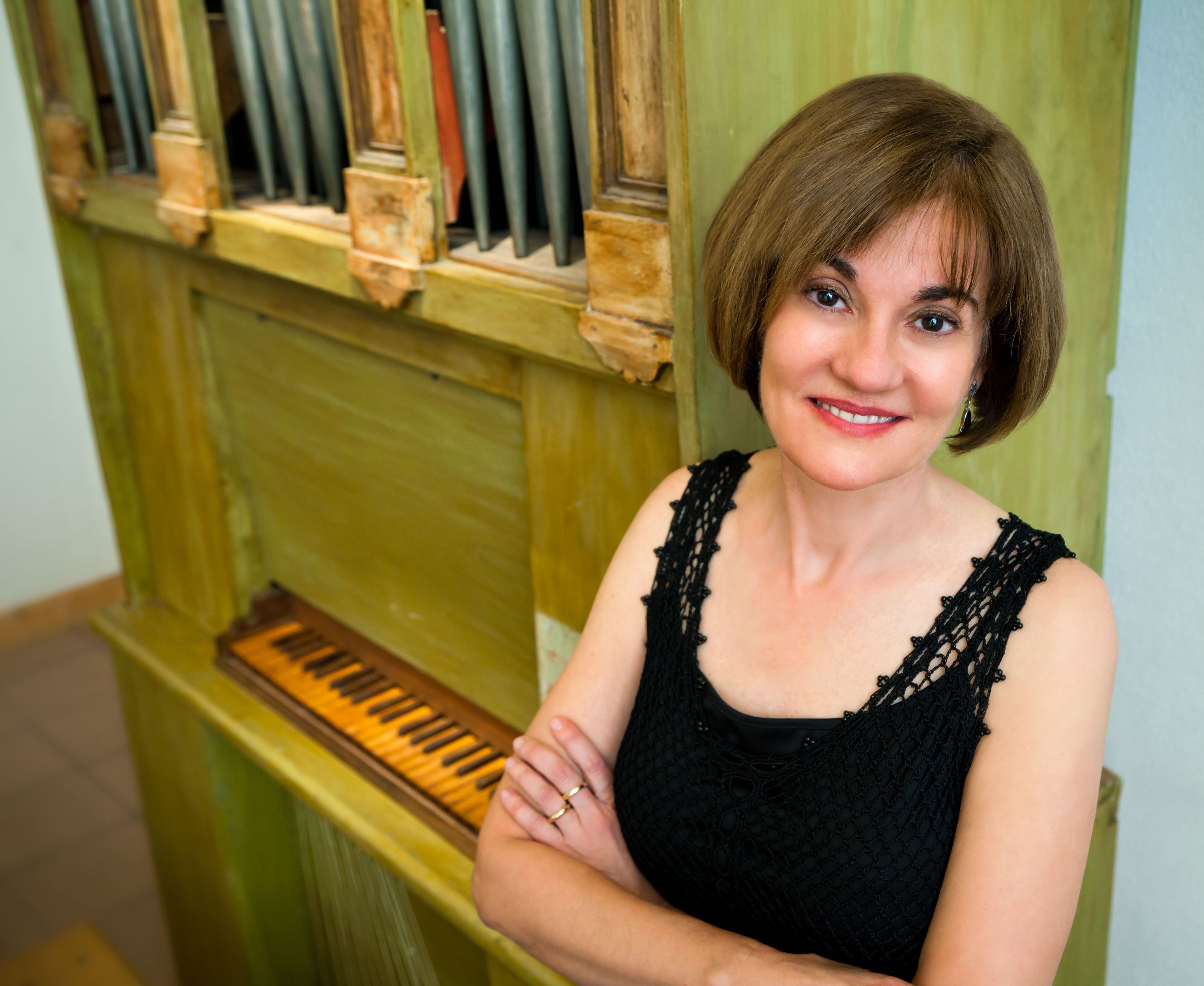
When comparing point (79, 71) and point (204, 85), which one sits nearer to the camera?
point (204, 85)

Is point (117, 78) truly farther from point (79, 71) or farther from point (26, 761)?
point (26, 761)

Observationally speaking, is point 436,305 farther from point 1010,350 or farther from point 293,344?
point 1010,350

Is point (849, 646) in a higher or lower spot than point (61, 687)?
higher

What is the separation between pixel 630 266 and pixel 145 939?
9.57ft

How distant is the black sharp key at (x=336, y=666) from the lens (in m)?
2.55

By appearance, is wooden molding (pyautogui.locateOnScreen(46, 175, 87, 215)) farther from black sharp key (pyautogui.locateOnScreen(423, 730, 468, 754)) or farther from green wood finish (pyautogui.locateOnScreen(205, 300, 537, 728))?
black sharp key (pyautogui.locateOnScreen(423, 730, 468, 754))

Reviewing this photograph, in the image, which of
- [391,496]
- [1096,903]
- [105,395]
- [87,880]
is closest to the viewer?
[1096,903]

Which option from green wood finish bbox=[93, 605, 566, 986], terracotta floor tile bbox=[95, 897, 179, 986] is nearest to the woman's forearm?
green wood finish bbox=[93, 605, 566, 986]

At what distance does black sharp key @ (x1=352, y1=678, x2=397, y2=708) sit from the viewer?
2436 mm

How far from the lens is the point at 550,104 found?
1.61m

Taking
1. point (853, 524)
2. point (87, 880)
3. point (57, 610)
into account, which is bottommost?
point (87, 880)

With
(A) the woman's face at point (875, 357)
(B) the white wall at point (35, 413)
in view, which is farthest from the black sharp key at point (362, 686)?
(B) the white wall at point (35, 413)

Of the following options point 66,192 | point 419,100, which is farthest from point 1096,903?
point 66,192

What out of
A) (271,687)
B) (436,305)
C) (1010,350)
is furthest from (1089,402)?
(271,687)
